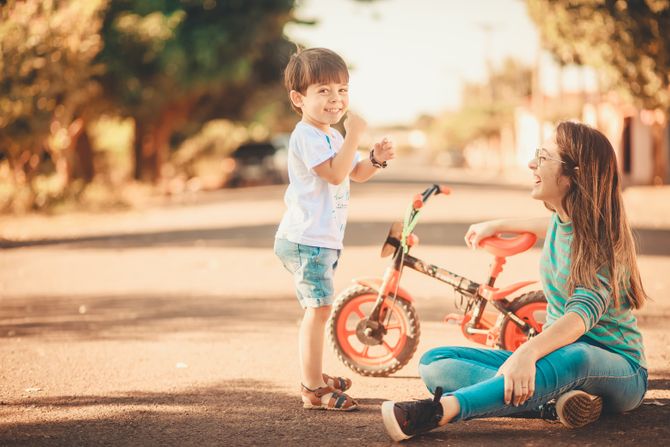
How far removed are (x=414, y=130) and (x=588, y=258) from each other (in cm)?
19105

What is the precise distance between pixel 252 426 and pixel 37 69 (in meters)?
13.4

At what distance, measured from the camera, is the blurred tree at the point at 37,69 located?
15.2 m

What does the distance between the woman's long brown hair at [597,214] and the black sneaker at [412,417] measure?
2.51 feet

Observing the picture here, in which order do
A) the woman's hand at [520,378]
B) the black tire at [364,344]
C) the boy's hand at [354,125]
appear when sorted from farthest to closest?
the black tire at [364,344] < the boy's hand at [354,125] < the woman's hand at [520,378]

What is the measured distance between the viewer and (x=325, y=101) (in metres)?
4.28

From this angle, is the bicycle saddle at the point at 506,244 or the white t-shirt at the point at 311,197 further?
the bicycle saddle at the point at 506,244

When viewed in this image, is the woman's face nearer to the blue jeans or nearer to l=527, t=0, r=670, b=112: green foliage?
the blue jeans

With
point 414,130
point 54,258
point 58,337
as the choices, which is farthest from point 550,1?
point 414,130

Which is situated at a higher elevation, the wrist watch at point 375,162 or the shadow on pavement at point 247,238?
the wrist watch at point 375,162

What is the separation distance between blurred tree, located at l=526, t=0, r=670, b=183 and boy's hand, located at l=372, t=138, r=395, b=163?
50.1ft

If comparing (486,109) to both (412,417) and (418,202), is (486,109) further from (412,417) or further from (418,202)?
(412,417)

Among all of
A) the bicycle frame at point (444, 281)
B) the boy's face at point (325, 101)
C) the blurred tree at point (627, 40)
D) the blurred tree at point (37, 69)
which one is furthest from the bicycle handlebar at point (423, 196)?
the blurred tree at point (627, 40)

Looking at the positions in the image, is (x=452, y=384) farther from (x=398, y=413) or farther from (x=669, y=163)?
(x=669, y=163)

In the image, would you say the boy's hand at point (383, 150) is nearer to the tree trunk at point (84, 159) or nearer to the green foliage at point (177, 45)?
the green foliage at point (177, 45)
